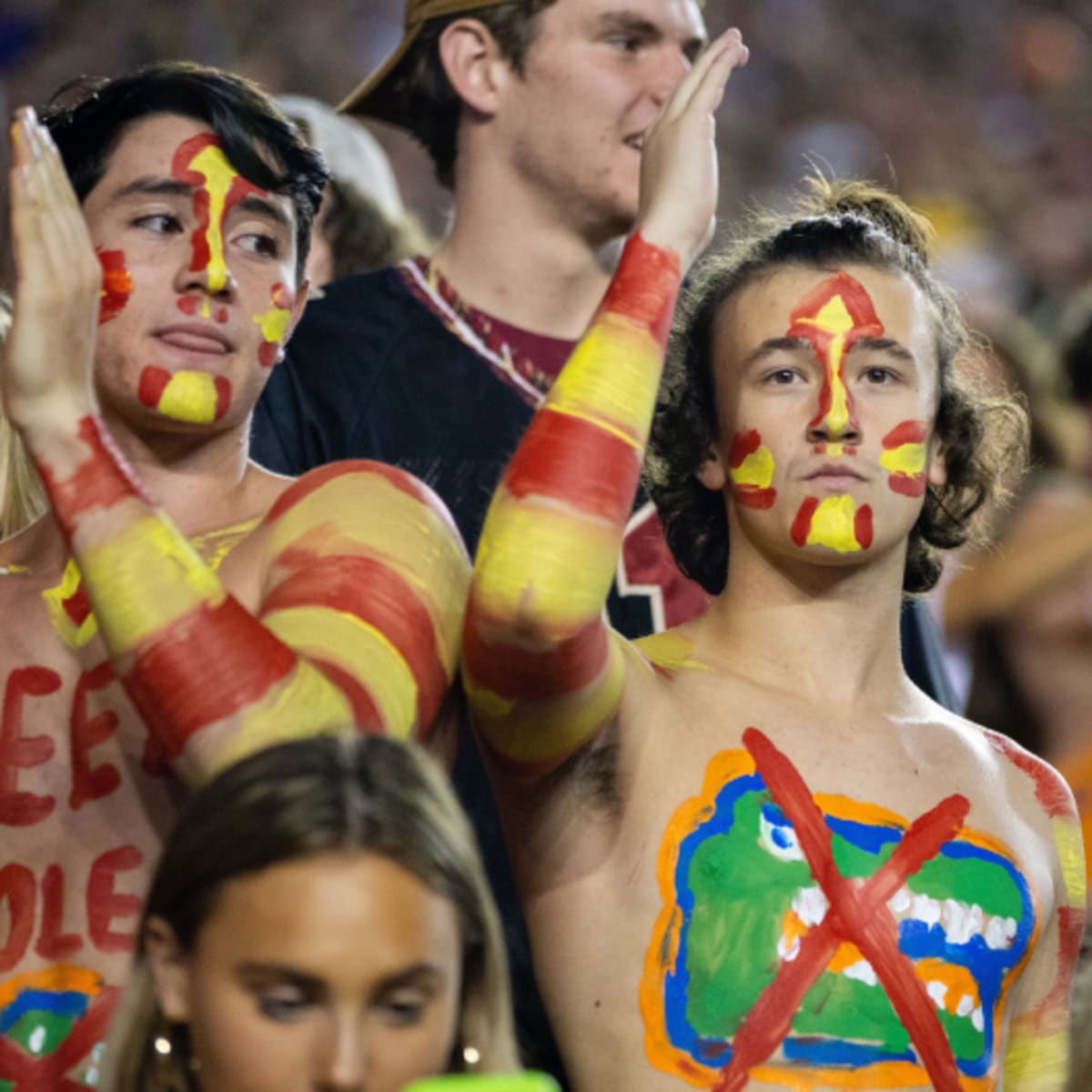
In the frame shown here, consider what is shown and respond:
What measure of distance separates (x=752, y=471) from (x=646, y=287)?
331 millimetres

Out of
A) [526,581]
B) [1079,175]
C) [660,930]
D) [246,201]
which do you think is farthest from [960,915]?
[1079,175]

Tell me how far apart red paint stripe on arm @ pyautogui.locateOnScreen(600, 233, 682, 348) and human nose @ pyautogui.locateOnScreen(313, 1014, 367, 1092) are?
1.00 meters

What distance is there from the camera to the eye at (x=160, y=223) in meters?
2.75

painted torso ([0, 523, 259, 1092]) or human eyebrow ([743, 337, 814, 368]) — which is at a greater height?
human eyebrow ([743, 337, 814, 368])

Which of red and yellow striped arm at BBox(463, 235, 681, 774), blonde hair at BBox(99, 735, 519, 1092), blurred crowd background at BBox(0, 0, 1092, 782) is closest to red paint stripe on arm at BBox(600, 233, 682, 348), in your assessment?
red and yellow striped arm at BBox(463, 235, 681, 774)

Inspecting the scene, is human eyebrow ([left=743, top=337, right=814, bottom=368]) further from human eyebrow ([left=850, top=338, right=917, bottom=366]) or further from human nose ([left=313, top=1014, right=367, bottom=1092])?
human nose ([left=313, top=1014, right=367, bottom=1092])

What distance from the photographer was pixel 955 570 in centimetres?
452

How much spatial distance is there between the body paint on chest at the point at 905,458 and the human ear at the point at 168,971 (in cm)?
118

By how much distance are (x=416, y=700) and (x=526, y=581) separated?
185mm

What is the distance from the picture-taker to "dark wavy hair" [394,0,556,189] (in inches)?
145

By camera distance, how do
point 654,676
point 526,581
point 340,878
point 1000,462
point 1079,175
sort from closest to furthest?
point 340,878
point 526,581
point 654,676
point 1000,462
point 1079,175

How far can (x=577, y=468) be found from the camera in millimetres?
2492

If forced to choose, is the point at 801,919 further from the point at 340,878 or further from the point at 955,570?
the point at 955,570

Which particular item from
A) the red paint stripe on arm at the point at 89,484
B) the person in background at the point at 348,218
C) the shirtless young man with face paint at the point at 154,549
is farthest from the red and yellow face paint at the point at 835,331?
the person in background at the point at 348,218
